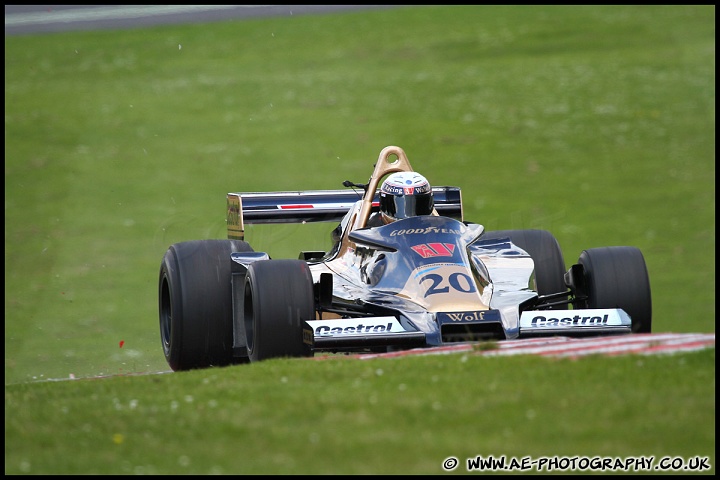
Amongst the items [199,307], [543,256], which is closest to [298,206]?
[199,307]

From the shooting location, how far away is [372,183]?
1280cm

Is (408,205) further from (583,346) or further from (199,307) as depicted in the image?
(583,346)

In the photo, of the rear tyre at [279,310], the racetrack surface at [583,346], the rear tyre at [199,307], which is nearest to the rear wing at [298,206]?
the rear tyre at [199,307]

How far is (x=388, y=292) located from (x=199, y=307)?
6.20ft

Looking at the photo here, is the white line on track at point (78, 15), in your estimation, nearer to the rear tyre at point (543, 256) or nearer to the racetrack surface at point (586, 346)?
the rear tyre at point (543, 256)

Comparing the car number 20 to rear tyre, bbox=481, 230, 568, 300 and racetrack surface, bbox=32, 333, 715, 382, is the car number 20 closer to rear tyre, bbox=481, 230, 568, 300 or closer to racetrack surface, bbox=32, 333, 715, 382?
racetrack surface, bbox=32, 333, 715, 382

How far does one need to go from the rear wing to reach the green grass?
2.16ft

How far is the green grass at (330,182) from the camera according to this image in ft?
24.2

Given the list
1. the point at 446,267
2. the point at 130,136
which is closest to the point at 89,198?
the point at 130,136

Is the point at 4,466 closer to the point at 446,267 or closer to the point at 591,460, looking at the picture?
the point at 591,460

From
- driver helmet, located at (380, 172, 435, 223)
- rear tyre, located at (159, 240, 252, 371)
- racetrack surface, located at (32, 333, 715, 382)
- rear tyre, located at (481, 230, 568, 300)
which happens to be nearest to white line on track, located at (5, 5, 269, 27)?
rear tyre, located at (481, 230, 568, 300)

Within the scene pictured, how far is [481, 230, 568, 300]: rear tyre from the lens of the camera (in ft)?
42.4

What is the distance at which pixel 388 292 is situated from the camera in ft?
35.9

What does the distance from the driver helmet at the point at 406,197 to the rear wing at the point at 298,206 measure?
149 centimetres
